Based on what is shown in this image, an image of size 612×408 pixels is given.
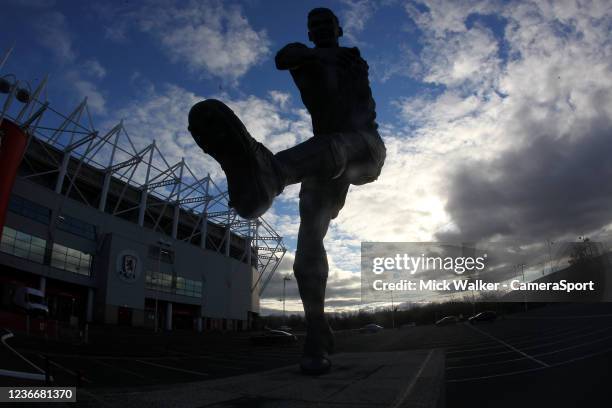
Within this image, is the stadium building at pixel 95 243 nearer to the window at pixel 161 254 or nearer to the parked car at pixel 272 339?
the window at pixel 161 254

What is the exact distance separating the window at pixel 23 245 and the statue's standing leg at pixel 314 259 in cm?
3410

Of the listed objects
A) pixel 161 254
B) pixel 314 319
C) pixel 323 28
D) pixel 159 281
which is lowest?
pixel 159 281

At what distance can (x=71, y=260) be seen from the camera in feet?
110

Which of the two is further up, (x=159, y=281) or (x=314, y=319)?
(x=314, y=319)

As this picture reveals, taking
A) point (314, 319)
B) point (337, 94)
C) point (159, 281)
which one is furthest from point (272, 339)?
point (159, 281)

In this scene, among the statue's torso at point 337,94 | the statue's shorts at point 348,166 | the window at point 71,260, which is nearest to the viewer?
the statue's shorts at point 348,166

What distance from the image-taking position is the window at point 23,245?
92.6 ft

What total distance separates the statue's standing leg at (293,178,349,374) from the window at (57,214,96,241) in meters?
36.9

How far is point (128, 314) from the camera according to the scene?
37344 mm

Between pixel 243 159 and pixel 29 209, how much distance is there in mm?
36391

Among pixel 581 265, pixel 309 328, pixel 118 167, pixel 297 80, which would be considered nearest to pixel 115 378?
pixel 309 328

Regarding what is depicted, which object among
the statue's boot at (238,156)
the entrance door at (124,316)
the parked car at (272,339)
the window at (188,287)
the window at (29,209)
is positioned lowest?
the entrance door at (124,316)

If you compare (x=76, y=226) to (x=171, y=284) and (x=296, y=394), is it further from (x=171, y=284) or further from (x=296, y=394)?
(x=296, y=394)

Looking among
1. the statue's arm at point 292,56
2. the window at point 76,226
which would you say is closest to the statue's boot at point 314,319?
the statue's arm at point 292,56
